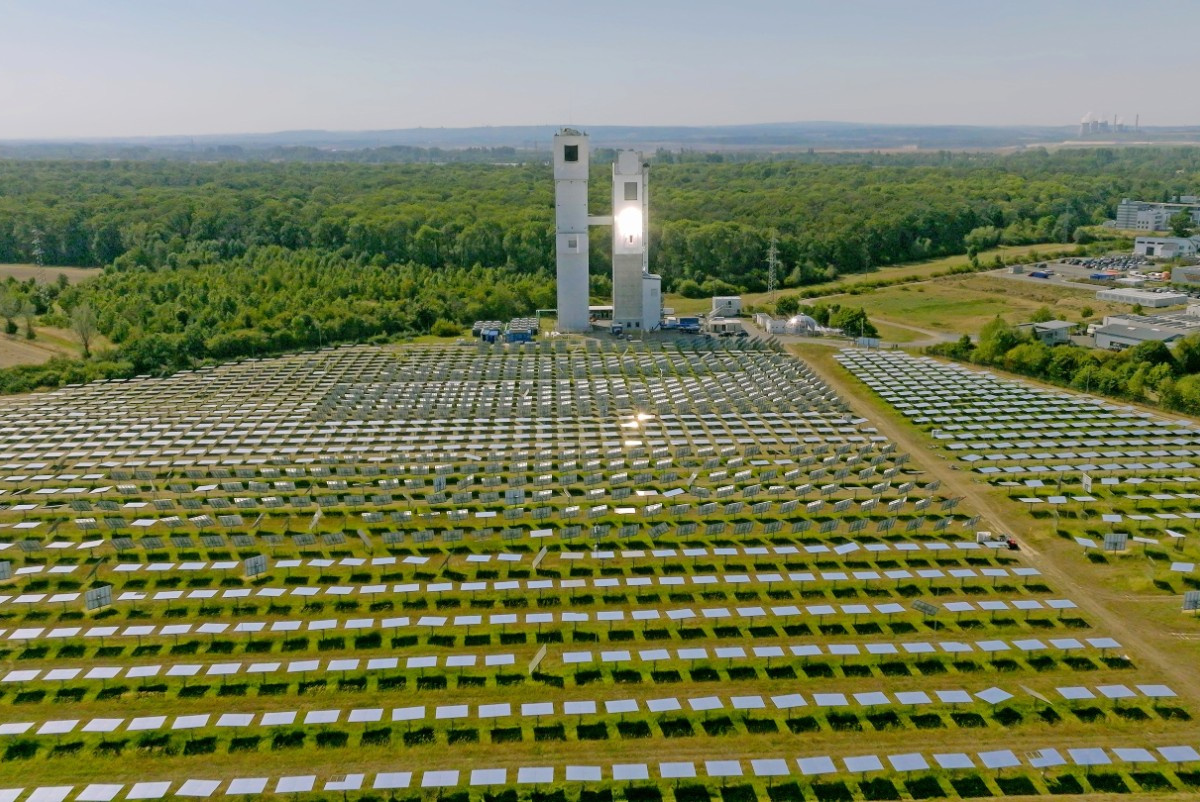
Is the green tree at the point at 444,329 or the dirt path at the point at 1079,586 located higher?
the dirt path at the point at 1079,586

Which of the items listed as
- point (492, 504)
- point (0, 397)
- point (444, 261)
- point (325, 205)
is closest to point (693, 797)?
point (492, 504)

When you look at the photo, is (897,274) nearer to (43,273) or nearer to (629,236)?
(629,236)

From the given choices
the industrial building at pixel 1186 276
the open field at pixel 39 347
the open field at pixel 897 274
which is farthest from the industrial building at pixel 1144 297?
the open field at pixel 39 347

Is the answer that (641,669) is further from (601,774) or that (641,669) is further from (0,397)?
(0,397)

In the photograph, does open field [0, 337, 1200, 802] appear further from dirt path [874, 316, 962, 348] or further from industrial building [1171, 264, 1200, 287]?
industrial building [1171, 264, 1200, 287]

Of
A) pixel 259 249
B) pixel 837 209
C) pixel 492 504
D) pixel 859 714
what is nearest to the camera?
pixel 859 714

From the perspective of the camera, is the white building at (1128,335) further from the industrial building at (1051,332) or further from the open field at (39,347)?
the open field at (39,347)

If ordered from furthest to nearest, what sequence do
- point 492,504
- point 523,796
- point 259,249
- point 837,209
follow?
1. point 837,209
2. point 259,249
3. point 492,504
4. point 523,796
